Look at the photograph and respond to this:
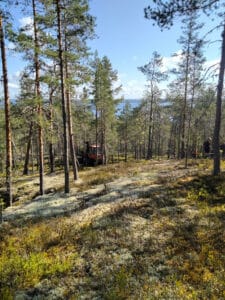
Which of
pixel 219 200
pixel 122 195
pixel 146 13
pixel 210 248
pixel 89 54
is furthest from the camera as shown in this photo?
pixel 89 54

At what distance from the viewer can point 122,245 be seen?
8.48m

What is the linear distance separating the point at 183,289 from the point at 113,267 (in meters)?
2.10

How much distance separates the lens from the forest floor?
648 cm

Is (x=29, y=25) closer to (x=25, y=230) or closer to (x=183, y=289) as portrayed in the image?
(x=25, y=230)

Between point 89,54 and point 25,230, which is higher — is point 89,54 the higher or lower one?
the higher one

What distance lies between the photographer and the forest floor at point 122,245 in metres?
6.48

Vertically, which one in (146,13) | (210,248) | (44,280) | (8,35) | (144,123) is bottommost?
(44,280)

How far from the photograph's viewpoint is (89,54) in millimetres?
17969

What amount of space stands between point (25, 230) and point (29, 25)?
11.6m

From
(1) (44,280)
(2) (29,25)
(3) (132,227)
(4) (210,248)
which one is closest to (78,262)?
(1) (44,280)

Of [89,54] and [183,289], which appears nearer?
[183,289]

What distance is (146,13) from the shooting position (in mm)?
12477

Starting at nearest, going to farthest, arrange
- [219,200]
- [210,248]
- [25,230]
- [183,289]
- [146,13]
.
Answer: [183,289] → [210,248] → [25,230] → [219,200] → [146,13]

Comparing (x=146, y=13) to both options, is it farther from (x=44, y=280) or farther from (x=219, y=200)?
(x=44, y=280)
